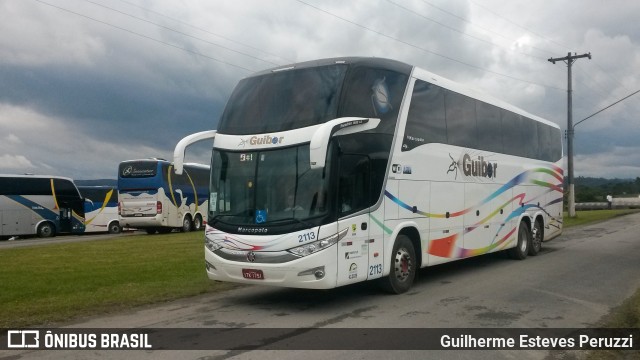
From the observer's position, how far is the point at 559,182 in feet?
65.3

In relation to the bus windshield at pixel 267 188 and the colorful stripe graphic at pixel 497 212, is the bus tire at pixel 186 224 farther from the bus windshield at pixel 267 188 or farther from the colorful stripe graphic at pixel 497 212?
the bus windshield at pixel 267 188

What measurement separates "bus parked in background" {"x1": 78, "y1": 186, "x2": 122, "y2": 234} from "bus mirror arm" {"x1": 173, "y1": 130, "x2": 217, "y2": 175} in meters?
30.4

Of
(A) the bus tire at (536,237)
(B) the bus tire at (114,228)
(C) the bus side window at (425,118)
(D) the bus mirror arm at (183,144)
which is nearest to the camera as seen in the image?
(D) the bus mirror arm at (183,144)

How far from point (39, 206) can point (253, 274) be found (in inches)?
1163

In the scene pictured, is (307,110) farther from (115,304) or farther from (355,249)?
(115,304)

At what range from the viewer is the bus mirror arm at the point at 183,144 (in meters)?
10.1

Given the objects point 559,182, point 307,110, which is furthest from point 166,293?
point 559,182

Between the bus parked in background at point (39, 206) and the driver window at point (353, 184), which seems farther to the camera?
the bus parked in background at point (39, 206)

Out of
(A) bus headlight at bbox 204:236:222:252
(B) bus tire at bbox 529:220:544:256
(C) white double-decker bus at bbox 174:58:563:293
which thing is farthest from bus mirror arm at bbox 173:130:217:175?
(B) bus tire at bbox 529:220:544:256

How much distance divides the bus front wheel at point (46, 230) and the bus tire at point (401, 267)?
96.8 feet

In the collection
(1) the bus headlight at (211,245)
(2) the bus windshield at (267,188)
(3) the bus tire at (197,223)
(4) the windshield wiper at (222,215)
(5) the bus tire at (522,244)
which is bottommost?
(3) the bus tire at (197,223)

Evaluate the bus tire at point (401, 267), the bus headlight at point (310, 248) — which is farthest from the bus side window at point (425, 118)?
the bus headlight at point (310, 248)

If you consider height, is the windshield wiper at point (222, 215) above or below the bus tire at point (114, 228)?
above

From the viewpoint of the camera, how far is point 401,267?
1088cm
